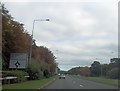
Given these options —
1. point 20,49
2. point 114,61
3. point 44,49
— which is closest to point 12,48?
→ point 20,49

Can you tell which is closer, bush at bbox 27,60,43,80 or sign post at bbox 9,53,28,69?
sign post at bbox 9,53,28,69

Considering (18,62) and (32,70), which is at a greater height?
(18,62)

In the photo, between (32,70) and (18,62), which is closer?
(18,62)

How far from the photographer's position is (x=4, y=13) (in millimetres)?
44750

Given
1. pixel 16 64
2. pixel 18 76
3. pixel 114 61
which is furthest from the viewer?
pixel 114 61

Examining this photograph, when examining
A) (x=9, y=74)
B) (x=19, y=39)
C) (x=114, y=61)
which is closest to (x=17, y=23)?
(x=19, y=39)

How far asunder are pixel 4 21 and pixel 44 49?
3342 inches

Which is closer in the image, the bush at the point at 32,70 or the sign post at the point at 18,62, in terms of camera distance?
the sign post at the point at 18,62

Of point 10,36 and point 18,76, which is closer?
point 18,76

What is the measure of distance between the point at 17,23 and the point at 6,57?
584 cm

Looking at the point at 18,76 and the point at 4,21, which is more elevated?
the point at 4,21

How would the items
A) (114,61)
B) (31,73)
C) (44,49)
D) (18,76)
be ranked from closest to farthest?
(18,76), (31,73), (44,49), (114,61)

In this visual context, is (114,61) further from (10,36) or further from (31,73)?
(10,36)

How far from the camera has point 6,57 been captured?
2185 inches
